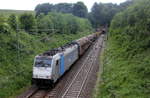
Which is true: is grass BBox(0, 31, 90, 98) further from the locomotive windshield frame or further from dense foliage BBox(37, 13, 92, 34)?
dense foliage BBox(37, 13, 92, 34)

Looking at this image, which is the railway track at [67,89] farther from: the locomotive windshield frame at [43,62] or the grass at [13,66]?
the locomotive windshield frame at [43,62]

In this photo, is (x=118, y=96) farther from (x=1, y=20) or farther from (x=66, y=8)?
(x=66, y=8)

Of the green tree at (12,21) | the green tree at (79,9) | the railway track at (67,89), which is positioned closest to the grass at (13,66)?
the railway track at (67,89)

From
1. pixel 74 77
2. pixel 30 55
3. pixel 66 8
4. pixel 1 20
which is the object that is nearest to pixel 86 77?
pixel 74 77

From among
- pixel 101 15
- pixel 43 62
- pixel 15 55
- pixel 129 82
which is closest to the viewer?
pixel 129 82

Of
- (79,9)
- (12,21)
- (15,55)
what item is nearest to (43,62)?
(15,55)

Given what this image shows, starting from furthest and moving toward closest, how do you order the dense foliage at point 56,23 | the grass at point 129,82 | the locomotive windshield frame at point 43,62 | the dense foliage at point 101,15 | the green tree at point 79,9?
the dense foliage at point 101,15
the green tree at point 79,9
the dense foliage at point 56,23
the locomotive windshield frame at point 43,62
the grass at point 129,82

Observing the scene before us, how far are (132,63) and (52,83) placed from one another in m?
9.53

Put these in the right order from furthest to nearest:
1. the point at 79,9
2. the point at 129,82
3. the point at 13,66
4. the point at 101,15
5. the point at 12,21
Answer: the point at 101,15 < the point at 79,9 < the point at 12,21 < the point at 13,66 < the point at 129,82

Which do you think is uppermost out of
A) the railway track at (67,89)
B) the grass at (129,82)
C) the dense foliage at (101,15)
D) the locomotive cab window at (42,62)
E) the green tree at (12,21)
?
the dense foliage at (101,15)

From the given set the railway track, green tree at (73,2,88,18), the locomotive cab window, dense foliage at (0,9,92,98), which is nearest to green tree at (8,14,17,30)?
dense foliage at (0,9,92,98)

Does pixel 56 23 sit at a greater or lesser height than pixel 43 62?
greater

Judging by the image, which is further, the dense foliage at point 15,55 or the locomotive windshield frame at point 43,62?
the locomotive windshield frame at point 43,62

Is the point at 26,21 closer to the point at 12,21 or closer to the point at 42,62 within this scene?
the point at 12,21
